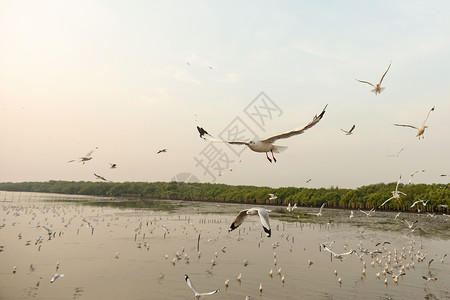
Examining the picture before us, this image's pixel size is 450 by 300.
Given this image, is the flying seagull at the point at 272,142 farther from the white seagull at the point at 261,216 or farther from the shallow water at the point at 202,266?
the shallow water at the point at 202,266

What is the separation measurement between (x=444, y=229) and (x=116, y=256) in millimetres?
38537

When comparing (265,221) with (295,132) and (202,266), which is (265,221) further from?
(202,266)

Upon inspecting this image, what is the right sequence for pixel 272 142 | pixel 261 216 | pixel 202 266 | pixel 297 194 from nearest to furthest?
1. pixel 261 216
2. pixel 272 142
3. pixel 202 266
4. pixel 297 194

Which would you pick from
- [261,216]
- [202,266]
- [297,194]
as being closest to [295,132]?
[261,216]

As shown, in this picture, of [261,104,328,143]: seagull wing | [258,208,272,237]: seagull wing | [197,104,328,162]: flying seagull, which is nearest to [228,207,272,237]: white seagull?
[258,208,272,237]: seagull wing

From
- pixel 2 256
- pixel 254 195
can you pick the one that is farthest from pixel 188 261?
pixel 254 195

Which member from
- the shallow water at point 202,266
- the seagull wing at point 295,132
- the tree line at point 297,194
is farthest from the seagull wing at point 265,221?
the tree line at point 297,194

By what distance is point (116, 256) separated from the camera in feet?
74.8

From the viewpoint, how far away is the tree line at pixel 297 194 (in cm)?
6652

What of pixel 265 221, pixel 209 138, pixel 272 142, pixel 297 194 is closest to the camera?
pixel 265 221

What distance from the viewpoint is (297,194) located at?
282 feet

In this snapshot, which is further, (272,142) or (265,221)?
(272,142)

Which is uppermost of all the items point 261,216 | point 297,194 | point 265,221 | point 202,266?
point 297,194

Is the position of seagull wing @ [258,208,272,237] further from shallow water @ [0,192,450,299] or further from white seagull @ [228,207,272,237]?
shallow water @ [0,192,450,299]
